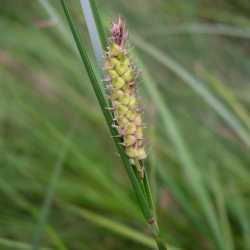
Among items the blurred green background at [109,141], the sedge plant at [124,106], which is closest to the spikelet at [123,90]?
the sedge plant at [124,106]

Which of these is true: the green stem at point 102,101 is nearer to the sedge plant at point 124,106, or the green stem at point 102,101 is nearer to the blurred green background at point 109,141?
the sedge plant at point 124,106

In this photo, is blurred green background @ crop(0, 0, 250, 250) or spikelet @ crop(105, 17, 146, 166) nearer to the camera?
spikelet @ crop(105, 17, 146, 166)

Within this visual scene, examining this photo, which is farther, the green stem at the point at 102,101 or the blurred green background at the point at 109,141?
the blurred green background at the point at 109,141

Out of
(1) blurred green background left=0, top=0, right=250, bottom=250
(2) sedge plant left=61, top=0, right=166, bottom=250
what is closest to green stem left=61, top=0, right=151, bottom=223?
(2) sedge plant left=61, top=0, right=166, bottom=250

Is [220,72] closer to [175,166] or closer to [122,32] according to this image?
[175,166]


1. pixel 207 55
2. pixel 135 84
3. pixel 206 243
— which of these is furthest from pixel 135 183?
pixel 207 55

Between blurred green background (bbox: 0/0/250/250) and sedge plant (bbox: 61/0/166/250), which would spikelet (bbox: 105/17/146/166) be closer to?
sedge plant (bbox: 61/0/166/250)

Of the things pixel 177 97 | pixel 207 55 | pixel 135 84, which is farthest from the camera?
pixel 207 55
